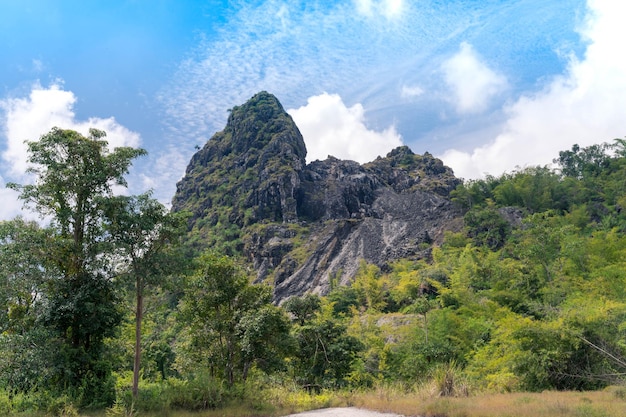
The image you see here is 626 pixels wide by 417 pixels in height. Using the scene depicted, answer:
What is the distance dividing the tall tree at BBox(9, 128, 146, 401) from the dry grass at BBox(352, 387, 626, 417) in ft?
30.3

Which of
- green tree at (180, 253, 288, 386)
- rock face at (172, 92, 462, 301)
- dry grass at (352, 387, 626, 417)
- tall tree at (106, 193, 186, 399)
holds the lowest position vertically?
dry grass at (352, 387, 626, 417)

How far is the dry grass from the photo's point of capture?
10829mm

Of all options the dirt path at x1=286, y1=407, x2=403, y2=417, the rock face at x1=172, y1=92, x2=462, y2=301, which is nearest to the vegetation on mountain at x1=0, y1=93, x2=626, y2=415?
the dirt path at x1=286, y1=407, x2=403, y2=417

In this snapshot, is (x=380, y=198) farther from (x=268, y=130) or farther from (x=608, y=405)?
(x=608, y=405)

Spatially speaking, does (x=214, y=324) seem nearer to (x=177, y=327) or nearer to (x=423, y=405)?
(x=177, y=327)

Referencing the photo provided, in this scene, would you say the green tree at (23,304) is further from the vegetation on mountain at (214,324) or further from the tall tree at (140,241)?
the tall tree at (140,241)

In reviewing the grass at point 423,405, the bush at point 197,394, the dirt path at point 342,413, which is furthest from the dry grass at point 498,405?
the bush at point 197,394

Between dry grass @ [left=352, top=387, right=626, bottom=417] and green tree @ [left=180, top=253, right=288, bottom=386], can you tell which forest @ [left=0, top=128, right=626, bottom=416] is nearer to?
green tree @ [left=180, top=253, right=288, bottom=386]

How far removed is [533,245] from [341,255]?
35438 mm

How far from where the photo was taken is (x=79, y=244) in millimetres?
14188

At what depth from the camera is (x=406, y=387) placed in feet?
60.7

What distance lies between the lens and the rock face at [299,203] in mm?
72125

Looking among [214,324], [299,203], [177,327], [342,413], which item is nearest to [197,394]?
[214,324]

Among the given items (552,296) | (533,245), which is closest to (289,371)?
(552,296)
